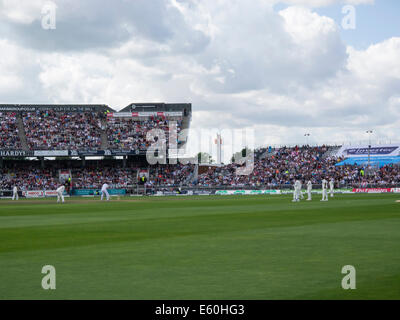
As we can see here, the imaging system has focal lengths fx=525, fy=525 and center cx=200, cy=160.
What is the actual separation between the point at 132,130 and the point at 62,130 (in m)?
11.0

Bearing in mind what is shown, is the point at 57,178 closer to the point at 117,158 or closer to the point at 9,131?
the point at 117,158

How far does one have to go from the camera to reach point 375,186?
66688 millimetres

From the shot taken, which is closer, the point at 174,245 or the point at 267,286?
the point at 267,286

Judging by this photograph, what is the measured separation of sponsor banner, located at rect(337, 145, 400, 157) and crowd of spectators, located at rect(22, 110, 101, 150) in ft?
126

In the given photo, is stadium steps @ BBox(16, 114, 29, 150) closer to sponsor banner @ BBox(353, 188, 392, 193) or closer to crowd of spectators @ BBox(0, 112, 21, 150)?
crowd of spectators @ BBox(0, 112, 21, 150)

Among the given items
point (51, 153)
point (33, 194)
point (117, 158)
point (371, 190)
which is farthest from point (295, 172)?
point (33, 194)

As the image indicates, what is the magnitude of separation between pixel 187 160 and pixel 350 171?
83.2 feet

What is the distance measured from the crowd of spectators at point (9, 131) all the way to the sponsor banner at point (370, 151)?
49515 millimetres

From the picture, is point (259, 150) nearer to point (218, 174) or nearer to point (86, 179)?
point (218, 174)

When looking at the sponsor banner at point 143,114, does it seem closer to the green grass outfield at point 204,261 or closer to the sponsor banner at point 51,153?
the sponsor banner at point 51,153


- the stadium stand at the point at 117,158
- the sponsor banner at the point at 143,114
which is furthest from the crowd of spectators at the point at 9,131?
the sponsor banner at the point at 143,114

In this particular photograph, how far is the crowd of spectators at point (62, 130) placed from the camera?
259 feet

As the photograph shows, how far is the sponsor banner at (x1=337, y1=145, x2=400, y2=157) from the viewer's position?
3086 inches
